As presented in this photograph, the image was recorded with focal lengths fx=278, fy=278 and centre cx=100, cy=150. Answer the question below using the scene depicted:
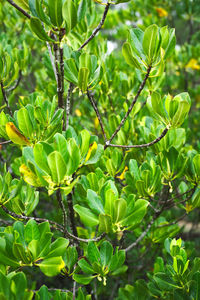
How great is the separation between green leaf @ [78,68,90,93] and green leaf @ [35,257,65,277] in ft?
2.19

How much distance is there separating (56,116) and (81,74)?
0.20 metres

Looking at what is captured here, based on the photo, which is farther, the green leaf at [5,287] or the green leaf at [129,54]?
the green leaf at [129,54]

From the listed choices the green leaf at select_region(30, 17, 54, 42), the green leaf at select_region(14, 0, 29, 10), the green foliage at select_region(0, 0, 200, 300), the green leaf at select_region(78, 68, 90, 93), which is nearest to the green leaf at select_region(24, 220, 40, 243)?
the green foliage at select_region(0, 0, 200, 300)

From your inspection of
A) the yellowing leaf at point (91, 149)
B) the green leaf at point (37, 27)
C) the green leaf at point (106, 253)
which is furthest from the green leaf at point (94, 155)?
the green leaf at point (37, 27)

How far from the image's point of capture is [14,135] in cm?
110

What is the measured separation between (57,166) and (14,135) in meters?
0.30

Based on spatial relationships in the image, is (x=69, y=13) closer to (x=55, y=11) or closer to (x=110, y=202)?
(x=55, y=11)

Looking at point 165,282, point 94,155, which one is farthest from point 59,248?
point 165,282

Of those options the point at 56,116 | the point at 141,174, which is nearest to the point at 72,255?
the point at 141,174

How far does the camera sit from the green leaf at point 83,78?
1083 mm

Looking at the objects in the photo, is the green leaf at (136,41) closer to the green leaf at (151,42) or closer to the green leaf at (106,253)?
the green leaf at (151,42)

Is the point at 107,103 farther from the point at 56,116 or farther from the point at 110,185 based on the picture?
the point at 110,185

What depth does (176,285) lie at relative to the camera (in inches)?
50.4

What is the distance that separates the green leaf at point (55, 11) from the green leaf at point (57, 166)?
488 millimetres
